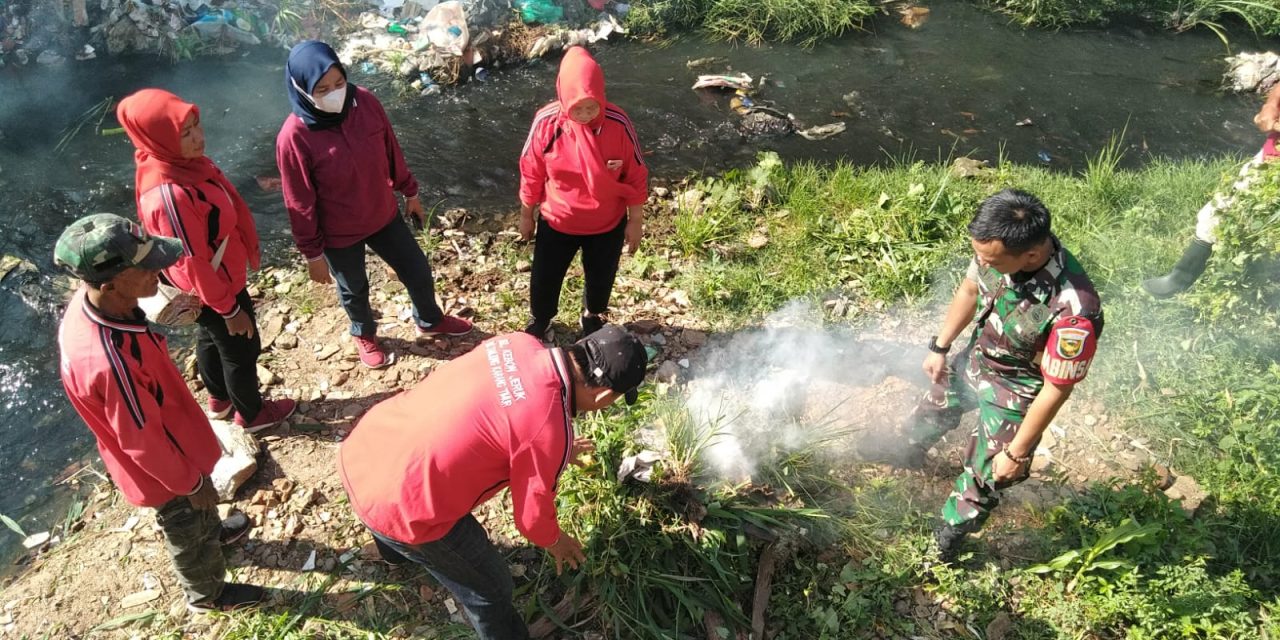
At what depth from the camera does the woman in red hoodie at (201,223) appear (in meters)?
2.89

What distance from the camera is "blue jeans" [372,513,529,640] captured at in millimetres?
2533

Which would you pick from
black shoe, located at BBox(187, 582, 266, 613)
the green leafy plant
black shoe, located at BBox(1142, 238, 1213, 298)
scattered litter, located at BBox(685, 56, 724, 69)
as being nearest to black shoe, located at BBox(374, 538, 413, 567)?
black shoe, located at BBox(187, 582, 266, 613)

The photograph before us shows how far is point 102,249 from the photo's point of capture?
2338 millimetres

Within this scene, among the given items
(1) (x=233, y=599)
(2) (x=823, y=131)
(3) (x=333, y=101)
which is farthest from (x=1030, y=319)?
(2) (x=823, y=131)

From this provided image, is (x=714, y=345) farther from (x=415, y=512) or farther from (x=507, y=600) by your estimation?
(x=415, y=512)

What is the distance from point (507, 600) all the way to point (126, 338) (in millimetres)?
1646

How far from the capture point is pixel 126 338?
2451 millimetres

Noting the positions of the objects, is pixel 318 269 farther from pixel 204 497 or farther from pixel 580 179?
pixel 580 179

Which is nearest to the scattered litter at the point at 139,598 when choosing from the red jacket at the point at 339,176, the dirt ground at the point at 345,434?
the dirt ground at the point at 345,434

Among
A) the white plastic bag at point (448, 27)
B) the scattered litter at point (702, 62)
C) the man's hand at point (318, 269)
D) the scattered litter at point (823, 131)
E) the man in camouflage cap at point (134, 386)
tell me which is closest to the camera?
the man in camouflage cap at point (134, 386)

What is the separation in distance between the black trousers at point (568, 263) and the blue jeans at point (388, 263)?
66cm

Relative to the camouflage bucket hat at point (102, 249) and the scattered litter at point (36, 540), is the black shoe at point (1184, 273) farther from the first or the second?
the scattered litter at point (36, 540)

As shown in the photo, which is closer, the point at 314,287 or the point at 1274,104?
the point at 1274,104

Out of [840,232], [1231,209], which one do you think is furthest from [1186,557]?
[840,232]
